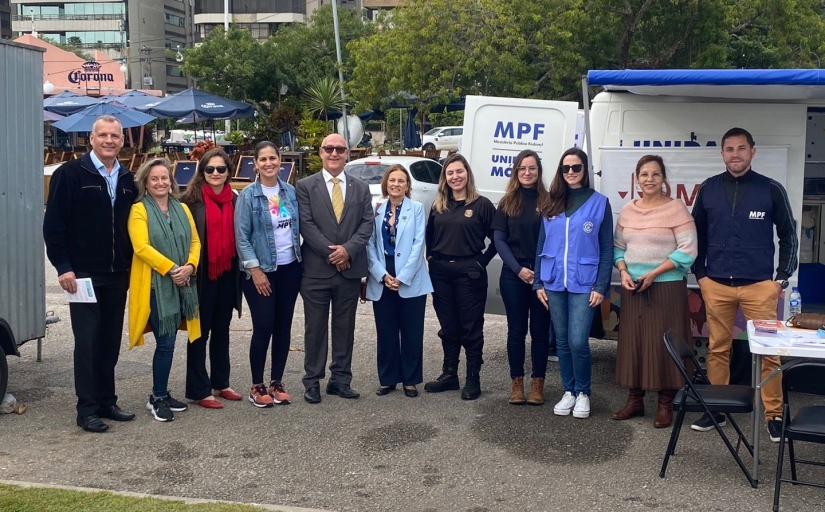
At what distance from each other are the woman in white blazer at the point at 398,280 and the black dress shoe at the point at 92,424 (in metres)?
1.98

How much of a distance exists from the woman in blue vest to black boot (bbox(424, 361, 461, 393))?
0.95m

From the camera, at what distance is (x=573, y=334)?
623cm

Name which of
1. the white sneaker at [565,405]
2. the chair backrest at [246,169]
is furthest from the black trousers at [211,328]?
the chair backrest at [246,169]

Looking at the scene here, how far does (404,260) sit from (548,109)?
7.83ft

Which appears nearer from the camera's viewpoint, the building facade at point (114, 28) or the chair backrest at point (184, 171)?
the chair backrest at point (184, 171)

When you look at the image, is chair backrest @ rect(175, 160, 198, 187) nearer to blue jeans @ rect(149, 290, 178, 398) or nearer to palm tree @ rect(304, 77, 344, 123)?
palm tree @ rect(304, 77, 344, 123)

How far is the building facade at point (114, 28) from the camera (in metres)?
88.5

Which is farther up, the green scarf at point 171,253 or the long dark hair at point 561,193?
the long dark hair at point 561,193

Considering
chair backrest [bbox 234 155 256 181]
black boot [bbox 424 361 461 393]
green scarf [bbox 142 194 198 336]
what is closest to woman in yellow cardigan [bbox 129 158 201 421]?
green scarf [bbox 142 194 198 336]

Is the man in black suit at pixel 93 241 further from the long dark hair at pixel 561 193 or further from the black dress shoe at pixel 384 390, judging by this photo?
the long dark hair at pixel 561 193

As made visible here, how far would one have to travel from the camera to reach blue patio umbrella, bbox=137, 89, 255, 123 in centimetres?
2614

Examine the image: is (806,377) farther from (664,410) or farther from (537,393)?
(537,393)

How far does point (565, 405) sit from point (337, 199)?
214cm

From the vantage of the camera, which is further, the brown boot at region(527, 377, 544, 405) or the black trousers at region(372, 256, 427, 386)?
the black trousers at region(372, 256, 427, 386)
